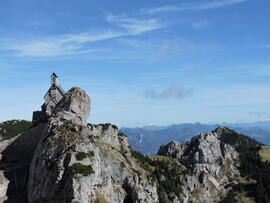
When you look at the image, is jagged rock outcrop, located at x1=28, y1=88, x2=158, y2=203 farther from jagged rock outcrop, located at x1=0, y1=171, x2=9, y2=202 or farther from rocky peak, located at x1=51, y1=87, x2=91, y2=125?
jagged rock outcrop, located at x1=0, y1=171, x2=9, y2=202

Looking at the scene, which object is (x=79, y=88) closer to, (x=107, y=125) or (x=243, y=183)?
(x=107, y=125)

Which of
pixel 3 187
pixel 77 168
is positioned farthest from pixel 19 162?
pixel 77 168

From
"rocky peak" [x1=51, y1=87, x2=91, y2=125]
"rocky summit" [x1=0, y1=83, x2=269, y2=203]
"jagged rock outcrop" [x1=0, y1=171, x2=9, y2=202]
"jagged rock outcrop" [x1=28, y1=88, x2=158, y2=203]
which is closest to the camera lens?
"jagged rock outcrop" [x1=28, y1=88, x2=158, y2=203]

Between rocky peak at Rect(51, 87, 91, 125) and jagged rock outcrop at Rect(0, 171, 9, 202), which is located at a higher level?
rocky peak at Rect(51, 87, 91, 125)

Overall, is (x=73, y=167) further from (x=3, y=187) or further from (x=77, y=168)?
(x=3, y=187)

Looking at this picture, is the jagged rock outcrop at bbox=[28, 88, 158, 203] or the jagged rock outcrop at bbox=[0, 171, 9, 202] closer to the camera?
the jagged rock outcrop at bbox=[28, 88, 158, 203]

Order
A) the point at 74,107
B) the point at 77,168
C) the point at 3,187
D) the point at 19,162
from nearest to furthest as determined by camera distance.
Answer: the point at 77,168 → the point at 3,187 → the point at 19,162 → the point at 74,107

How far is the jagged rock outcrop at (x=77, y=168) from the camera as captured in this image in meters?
75.4

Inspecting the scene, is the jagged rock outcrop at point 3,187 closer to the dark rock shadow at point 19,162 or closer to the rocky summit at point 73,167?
the rocky summit at point 73,167

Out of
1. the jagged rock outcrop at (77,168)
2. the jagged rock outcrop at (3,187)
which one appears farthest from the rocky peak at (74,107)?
the jagged rock outcrop at (3,187)

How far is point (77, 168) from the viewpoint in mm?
76562

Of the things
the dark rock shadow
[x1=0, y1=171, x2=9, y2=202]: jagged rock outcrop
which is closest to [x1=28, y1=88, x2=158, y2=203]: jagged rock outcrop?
the dark rock shadow

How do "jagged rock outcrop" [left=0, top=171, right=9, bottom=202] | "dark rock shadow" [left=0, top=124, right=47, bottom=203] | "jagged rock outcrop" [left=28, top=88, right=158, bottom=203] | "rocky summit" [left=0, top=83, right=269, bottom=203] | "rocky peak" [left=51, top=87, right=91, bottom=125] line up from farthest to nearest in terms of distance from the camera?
"rocky peak" [left=51, top=87, right=91, bottom=125] → "dark rock shadow" [left=0, top=124, right=47, bottom=203] → "jagged rock outcrop" [left=0, top=171, right=9, bottom=202] → "rocky summit" [left=0, top=83, right=269, bottom=203] → "jagged rock outcrop" [left=28, top=88, right=158, bottom=203]

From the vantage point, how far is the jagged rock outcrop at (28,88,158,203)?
247 ft
